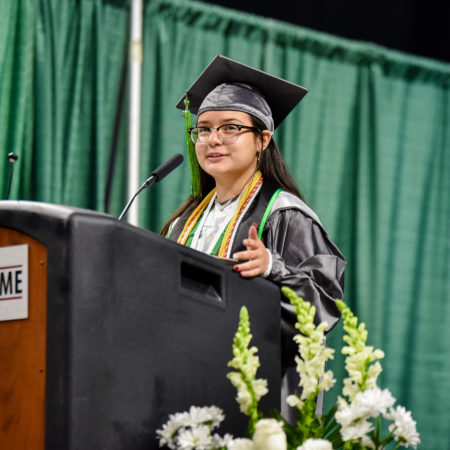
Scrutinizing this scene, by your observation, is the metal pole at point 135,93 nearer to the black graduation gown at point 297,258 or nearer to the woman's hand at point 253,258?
the black graduation gown at point 297,258

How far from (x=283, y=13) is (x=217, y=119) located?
2390 millimetres

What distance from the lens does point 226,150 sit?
2205mm

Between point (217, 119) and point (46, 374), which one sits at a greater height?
point (217, 119)

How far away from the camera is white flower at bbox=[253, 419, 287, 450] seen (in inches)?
44.0

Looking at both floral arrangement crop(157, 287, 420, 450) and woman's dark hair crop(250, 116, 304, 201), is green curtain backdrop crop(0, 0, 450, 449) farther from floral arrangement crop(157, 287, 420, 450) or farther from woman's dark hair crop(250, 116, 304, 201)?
floral arrangement crop(157, 287, 420, 450)

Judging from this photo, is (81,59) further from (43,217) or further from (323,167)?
(43,217)

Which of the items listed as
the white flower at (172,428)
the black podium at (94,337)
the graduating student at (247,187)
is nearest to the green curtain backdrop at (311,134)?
the graduating student at (247,187)

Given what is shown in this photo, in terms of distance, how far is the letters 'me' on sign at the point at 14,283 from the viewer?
1.29 meters

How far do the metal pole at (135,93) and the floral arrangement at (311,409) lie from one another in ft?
8.43

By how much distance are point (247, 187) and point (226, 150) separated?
4.7 inches

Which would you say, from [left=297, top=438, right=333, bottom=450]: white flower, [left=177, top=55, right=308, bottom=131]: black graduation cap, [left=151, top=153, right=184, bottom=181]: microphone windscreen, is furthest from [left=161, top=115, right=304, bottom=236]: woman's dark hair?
[left=297, top=438, right=333, bottom=450]: white flower

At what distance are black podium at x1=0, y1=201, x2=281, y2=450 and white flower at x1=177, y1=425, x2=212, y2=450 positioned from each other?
104mm

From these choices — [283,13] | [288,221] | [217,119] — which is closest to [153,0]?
[283,13]

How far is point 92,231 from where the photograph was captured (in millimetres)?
1276
